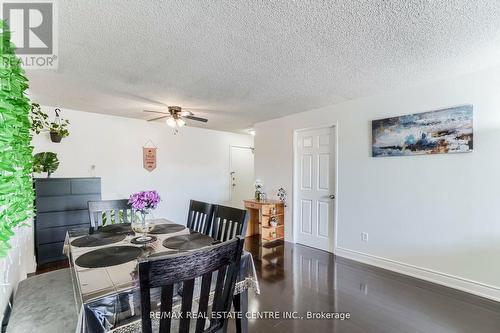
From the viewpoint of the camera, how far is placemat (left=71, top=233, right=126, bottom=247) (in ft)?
5.47

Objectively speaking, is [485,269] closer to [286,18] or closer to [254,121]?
[286,18]

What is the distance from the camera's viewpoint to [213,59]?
6.75ft

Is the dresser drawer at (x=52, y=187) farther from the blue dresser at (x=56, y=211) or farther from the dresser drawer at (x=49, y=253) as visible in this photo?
the dresser drawer at (x=49, y=253)

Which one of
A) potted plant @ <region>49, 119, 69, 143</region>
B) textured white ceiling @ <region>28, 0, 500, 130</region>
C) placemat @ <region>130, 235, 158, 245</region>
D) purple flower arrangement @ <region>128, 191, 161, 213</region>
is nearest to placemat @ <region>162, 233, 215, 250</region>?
placemat @ <region>130, 235, 158, 245</region>

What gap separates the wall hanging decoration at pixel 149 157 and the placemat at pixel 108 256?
303cm

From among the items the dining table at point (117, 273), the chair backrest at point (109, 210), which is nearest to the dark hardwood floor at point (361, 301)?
the dining table at point (117, 273)

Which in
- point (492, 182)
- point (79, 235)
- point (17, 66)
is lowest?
point (79, 235)

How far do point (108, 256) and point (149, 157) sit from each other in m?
3.26

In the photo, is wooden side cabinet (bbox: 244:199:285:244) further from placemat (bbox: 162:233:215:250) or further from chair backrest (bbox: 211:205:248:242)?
placemat (bbox: 162:233:215:250)

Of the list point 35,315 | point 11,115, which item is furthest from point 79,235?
point 11,115

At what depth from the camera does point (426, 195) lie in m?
2.69

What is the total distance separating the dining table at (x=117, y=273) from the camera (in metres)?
0.99

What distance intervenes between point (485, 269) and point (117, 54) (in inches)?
160

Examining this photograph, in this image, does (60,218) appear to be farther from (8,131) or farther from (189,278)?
(189,278)
